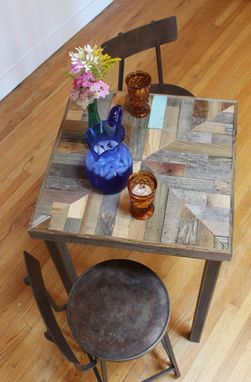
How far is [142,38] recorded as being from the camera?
187 centimetres

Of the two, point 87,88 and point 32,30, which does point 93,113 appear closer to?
point 87,88

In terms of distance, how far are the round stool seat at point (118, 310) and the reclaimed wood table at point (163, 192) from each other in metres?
0.15

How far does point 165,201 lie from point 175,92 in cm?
89

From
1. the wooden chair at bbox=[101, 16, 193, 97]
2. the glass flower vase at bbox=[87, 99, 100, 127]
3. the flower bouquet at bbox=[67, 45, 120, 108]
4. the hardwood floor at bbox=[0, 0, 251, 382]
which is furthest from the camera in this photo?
the wooden chair at bbox=[101, 16, 193, 97]

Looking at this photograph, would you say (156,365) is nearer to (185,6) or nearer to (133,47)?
(133,47)

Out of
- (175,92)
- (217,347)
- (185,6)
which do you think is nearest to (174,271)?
(217,347)

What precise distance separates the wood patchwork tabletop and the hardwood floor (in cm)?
69

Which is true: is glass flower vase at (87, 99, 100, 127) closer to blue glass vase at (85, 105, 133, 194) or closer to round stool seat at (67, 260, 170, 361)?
blue glass vase at (85, 105, 133, 194)

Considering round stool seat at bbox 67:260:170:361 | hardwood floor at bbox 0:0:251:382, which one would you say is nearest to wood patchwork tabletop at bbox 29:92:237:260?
round stool seat at bbox 67:260:170:361

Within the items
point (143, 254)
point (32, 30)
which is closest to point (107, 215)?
point (143, 254)

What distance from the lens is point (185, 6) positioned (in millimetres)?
3111

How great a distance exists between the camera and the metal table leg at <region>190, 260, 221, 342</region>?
1.28 metres

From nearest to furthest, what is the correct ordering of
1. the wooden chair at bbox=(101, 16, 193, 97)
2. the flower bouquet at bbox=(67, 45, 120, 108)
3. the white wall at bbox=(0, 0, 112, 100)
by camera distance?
the flower bouquet at bbox=(67, 45, 120, 108)
the wooden chair at bbox=(101, 16, 193, 97)
the white wall at bbox=(0, 0, 112, 100)

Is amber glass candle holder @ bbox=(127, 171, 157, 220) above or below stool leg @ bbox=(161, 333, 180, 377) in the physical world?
above
